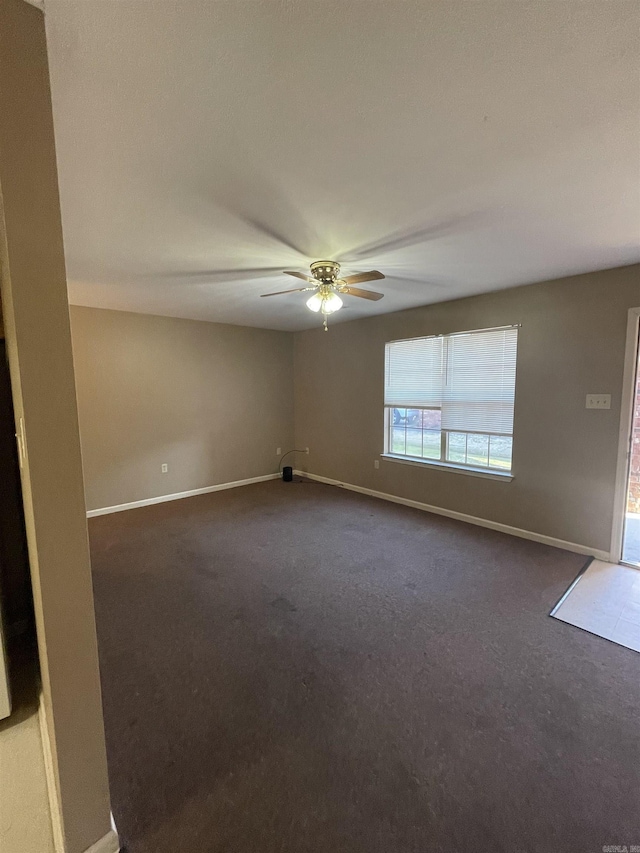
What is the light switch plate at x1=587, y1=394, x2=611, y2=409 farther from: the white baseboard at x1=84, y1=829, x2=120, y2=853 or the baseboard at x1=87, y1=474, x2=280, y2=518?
the baseboard at x1=87, y1=474, x2=280, y2=518

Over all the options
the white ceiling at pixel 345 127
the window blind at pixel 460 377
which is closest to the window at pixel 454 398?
the window blind at pixel 460 377

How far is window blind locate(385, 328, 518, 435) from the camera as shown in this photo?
3713mm

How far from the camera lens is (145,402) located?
4.65 meters

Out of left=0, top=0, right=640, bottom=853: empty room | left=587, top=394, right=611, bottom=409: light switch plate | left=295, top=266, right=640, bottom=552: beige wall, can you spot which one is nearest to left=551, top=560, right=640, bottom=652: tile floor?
left=0, top=0, right=640, bottom=853: empty room

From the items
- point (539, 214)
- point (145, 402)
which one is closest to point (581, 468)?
point (539, 214)

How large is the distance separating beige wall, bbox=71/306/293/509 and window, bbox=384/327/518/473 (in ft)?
6.88

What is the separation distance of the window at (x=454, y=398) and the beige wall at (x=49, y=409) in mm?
3790

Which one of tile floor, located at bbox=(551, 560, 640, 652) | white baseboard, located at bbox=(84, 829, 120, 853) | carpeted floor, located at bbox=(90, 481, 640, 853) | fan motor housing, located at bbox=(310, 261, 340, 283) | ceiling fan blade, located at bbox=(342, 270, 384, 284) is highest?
fan motor housing, located at bbox=(310, 261, 340, 283)

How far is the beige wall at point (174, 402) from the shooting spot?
427 centimetres

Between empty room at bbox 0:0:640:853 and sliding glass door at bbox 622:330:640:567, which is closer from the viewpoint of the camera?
empty room at bbox 0:0:640:853

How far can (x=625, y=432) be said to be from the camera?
2979 mm

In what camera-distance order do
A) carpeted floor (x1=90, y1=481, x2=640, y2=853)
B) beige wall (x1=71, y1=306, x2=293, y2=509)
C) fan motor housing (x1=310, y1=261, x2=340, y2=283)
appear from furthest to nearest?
1. beige wall (x1=71, y1=306, x2=293, y2=509)
2. fan motor housing (x1=310, y1=261, x2=340, y2=283)
3. carpeted floor (x1=90, y1=481, x2=640, y2=853)

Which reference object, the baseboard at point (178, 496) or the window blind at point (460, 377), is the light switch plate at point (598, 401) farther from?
the baseboard at point (178, 496)

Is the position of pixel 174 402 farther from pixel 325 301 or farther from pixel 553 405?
pixel 553 405
